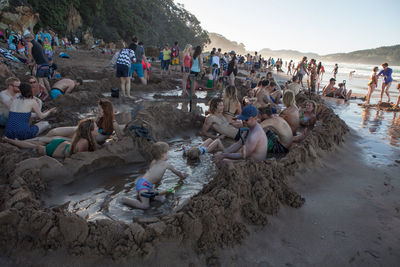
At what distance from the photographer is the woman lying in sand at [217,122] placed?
6.33 m

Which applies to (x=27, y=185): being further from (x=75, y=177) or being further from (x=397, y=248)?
(x=397, y=248)

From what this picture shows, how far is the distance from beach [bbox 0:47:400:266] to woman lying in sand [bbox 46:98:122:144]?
407 mm

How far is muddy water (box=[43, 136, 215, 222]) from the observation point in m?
3.29

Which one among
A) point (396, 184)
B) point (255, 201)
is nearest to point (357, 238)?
point (255, 201)

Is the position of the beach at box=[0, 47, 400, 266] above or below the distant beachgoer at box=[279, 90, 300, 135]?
below

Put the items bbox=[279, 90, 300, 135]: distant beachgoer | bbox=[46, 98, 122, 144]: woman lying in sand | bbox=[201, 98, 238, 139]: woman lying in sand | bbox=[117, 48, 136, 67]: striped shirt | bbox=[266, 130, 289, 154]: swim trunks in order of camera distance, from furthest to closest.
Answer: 1. bbox=[117, 48, 136, 67]: striped shirt
2. bbox=[201, 98, 238, 139]: woman lying in sand
3. bbox=[279, 90, 300, 135]: distant beachgoer
4. bbox=[266, 130, 289, 154]: swim trunks
5. bbox=[46, 98, 122, 144]: woman lying in sand

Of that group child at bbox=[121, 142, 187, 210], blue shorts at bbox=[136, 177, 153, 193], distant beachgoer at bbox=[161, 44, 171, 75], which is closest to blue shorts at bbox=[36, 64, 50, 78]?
child at bbox=[121, 142, 187, 210]

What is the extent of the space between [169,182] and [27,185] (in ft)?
5.92

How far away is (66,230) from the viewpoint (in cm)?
244

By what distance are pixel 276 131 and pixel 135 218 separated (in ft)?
10.7

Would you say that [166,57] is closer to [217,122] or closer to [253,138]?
[217,122]

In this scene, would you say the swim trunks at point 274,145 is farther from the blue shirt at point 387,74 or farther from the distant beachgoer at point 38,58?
the blue shirt at point 387,74

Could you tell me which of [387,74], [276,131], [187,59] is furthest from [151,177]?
[387,74]

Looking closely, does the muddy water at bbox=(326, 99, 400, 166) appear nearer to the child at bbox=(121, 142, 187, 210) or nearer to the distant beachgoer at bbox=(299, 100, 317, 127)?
the distant beachgoer at bbox=(299, 100, 317, 127)
